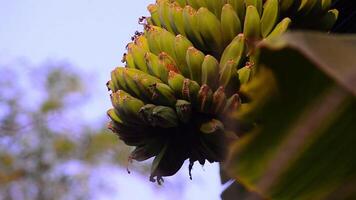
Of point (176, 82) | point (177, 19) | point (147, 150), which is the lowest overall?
point (147, 150)

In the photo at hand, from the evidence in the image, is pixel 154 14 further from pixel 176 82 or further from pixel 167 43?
pixel 176 82

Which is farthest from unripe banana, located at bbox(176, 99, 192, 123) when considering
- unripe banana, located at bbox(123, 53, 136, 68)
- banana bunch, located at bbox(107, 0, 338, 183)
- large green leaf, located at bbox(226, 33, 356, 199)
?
large green leaf, located at bbox(226, 33, 356, 199)

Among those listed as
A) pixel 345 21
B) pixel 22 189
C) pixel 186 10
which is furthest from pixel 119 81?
pixel 22 189

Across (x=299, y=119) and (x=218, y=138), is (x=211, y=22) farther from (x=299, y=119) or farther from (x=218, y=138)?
(x=299, y=119)

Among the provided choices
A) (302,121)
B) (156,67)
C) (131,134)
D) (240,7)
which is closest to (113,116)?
(131,134)

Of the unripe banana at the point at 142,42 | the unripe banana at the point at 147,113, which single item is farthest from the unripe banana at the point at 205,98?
the unripe banana at the point at 142,42
